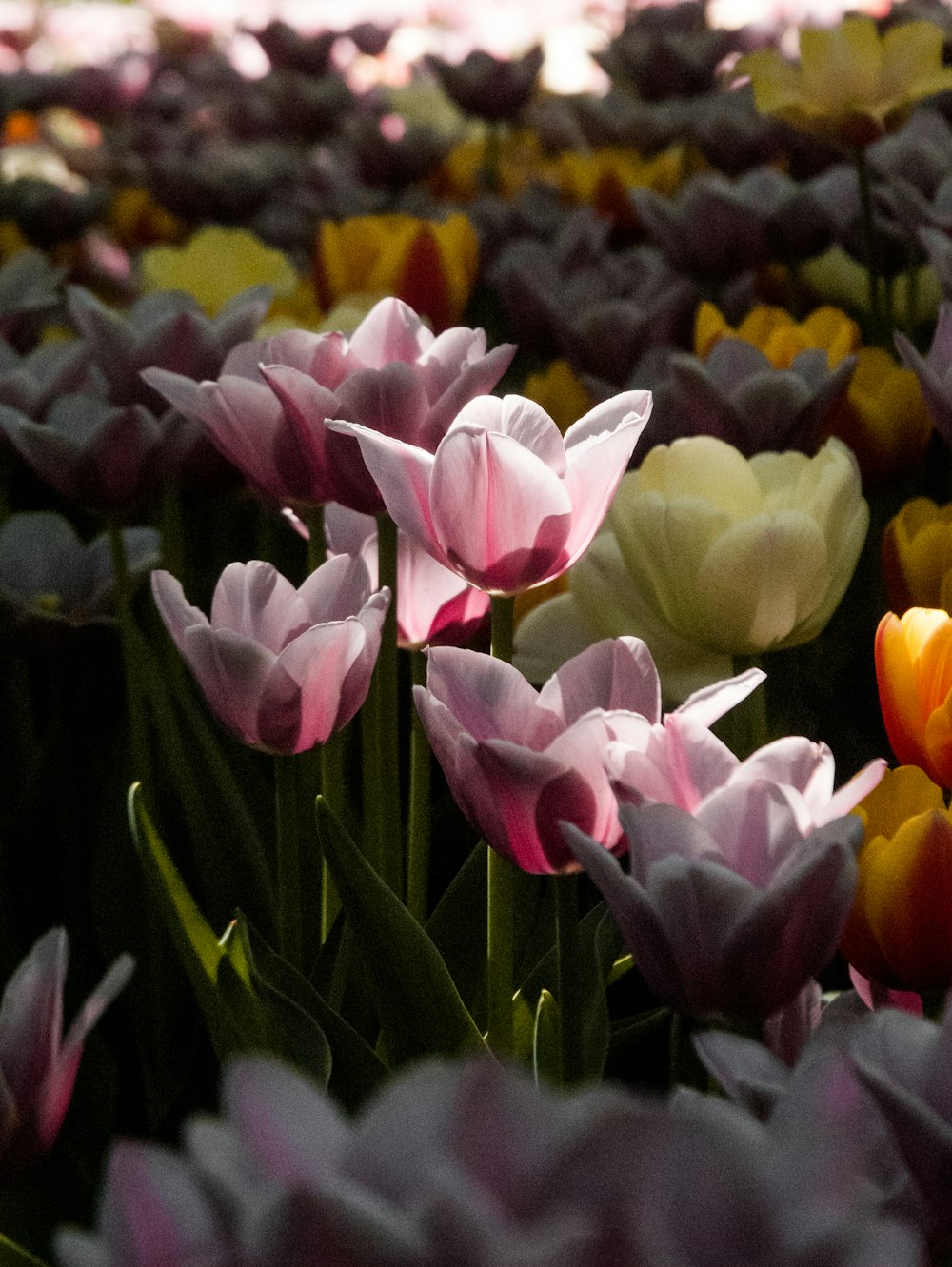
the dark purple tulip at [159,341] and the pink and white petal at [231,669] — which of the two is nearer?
the pink and white petal at [231,669]

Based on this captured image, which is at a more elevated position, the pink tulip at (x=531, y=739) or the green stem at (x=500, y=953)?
the pink tulip at (x=531, y=739)

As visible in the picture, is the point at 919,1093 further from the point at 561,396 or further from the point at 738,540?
the point at 561,396

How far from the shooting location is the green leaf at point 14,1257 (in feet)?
1.75

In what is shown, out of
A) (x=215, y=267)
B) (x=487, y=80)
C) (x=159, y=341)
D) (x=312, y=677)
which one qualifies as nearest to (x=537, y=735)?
(x=312, y=677)

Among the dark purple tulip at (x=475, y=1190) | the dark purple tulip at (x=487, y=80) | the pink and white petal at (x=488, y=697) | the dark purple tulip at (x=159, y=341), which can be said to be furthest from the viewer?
the dark purple tulip at (x=487, y=80)

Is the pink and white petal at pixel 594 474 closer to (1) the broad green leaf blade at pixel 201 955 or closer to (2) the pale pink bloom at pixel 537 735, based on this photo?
(2) the pale pink bloom at pixel 537 735

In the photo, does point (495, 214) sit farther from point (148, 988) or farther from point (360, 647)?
point (360, 647)

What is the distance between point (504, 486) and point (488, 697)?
91 mm

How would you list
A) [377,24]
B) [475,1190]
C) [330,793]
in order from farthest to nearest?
[377,24] → [330,793] → [475,1190]

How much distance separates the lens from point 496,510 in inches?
24.0

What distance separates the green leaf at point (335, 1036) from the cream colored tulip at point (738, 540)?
0.24 meters

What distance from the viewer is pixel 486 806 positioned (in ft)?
1.76

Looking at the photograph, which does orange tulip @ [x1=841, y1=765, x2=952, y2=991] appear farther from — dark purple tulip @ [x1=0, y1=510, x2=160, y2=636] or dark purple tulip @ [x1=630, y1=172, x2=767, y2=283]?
dark purple tulip @ [x1=630, y1=172, x2=767, y2=283]

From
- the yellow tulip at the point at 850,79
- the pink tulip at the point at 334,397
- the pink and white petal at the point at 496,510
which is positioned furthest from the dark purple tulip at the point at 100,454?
the yellow tulip at the point at 850,79
